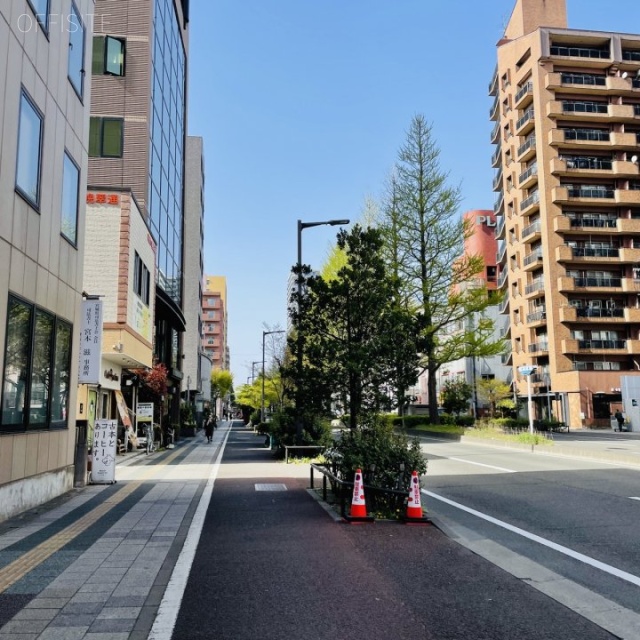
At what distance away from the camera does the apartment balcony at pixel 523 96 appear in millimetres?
58406

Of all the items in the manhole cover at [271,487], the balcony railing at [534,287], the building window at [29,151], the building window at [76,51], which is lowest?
the manhole cover at [271,487]

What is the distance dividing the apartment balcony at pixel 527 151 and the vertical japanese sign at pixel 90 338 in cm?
5184

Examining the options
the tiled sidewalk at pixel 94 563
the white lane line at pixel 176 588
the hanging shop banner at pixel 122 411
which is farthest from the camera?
the hanging shop banner at pixel 122 411

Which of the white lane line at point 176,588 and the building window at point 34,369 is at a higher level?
the building window at point 34,369

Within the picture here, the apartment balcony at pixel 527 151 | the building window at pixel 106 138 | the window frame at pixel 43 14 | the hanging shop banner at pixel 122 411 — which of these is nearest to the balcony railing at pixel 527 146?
the apartment balcony at pixel 527 151

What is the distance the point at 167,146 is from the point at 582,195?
36766 millimetres

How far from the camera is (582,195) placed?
55.7 metres

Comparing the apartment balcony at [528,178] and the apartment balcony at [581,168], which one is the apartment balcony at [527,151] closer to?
the apartment balcony at [528,178]

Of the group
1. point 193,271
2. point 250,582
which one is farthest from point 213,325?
point 250,582

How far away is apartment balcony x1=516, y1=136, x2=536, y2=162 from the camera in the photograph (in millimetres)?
58156

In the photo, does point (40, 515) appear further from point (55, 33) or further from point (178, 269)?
point (178, 269)

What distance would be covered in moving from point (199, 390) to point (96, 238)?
4171 centimetres

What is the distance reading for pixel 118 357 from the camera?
2236 centimetres

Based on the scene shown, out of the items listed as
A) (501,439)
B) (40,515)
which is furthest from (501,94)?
(40,515)
